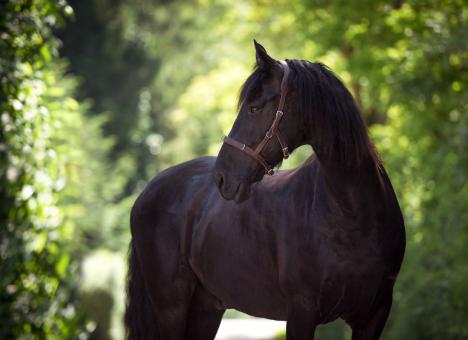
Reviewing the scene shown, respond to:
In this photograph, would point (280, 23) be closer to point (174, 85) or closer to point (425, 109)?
point (425, 109)

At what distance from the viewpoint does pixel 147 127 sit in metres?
29.4

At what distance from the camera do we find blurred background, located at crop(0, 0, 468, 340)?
5.61m

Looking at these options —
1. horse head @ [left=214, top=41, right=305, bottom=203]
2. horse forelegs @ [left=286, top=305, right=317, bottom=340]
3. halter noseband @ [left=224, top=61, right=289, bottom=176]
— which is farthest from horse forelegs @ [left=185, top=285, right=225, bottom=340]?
halter noseband @ [left=224, top=61, right=289, bottom=176]

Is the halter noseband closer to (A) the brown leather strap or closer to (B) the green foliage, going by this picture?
(A) the brown leather strap

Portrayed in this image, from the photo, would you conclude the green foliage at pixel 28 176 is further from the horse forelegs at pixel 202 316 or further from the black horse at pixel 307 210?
the black horse at pixel 307 210

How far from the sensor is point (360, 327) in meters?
3.59

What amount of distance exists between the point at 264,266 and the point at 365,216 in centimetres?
64

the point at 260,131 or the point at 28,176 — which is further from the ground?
the point at 260,131

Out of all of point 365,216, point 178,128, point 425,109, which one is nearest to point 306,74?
point 365,216

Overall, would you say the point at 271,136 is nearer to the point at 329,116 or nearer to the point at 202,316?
the point at 329,116

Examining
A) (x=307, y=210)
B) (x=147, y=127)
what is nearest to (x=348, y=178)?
(x=307, y=210)

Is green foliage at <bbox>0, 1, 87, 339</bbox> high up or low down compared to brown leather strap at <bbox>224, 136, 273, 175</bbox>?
down

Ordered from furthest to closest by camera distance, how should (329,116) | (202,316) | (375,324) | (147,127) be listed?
(147,127) → (202,316) → (375,324) → (329,116)

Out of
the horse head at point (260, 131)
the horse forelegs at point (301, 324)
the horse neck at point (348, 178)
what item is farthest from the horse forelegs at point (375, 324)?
the horse head at point (260, 131)
